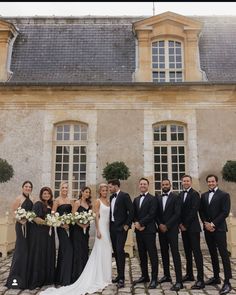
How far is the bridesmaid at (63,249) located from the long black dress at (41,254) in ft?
0.41

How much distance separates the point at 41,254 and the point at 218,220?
279 cm

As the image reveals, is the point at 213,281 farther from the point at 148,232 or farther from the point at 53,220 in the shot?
the point at 53,220

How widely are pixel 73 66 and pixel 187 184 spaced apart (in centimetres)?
677

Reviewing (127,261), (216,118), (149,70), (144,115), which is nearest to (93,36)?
(149,70)

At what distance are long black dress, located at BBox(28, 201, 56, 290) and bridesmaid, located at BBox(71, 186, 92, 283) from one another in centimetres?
38

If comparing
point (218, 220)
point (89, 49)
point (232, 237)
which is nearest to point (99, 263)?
point (218, 220)

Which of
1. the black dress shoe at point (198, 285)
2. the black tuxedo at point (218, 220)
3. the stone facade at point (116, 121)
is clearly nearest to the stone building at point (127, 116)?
the stone facade at point (116, 121)

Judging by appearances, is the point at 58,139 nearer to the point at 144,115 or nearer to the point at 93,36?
the point at 144,115

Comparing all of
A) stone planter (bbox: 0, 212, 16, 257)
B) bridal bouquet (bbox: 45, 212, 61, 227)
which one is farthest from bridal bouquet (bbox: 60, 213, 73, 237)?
stone planter (bbox: 0, 212, 16, 257)

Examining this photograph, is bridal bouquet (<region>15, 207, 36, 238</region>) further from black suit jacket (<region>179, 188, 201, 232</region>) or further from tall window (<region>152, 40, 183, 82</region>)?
tall window (<region>152, 40, 183, 82</region>)

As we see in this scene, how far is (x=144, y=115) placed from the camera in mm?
9875

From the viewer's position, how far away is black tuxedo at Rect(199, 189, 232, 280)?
4.82 meters

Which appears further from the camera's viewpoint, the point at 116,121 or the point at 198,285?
the point at 116,121

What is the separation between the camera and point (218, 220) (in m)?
4.85
